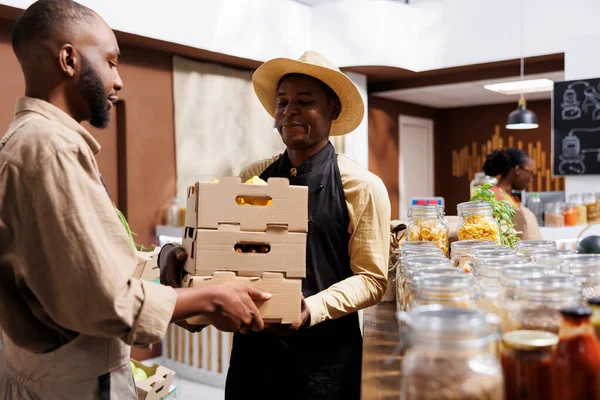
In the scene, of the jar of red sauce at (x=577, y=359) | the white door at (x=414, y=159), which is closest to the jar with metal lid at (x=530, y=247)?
the jar of red sauce at (x=577, y=359)

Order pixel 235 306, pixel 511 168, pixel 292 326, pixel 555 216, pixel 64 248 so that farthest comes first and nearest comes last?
1. pixel 555 216
2. pixel 511 168
3. pixel 292 326
4. pixel 235 306
5. pixel 64 248

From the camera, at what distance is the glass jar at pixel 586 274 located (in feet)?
3.64

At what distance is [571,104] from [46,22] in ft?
18.3

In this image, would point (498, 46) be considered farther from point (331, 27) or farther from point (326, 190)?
point (326, 190)

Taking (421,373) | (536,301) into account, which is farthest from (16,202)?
(536,301)

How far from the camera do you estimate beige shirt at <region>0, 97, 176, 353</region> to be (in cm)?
110

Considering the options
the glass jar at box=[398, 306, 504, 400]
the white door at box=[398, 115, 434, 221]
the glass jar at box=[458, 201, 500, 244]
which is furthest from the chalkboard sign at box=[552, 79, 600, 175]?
the glass jar at box=[398, 306, 504, 400]

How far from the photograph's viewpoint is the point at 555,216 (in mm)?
5379

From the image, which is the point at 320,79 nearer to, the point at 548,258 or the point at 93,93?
the point at 93,93

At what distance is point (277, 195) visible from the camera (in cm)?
145

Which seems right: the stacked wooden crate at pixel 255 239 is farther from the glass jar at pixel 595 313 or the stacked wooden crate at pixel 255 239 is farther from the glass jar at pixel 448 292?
the glass jar at pixel 595 313

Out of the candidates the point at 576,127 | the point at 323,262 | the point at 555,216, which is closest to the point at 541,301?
the point at 323,262

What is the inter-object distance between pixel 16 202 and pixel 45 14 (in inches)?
16.8

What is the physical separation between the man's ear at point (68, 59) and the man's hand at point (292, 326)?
743 mm
